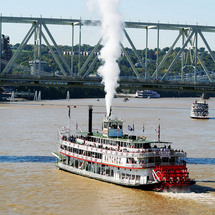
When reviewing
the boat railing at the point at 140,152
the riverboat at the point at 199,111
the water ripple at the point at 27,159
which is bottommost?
the water ripple at the point at 27,159

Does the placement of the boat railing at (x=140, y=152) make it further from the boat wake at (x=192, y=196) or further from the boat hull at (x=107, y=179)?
the boat wake at (x=192, y=196)

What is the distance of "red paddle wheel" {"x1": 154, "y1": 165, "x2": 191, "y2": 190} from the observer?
40.7 m

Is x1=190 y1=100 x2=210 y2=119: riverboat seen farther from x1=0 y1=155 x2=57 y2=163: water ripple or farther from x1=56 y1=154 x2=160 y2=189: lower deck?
x1=56 y1=154 x2=160 y2=189: lower deck

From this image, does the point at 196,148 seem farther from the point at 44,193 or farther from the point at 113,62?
the point at 44,193

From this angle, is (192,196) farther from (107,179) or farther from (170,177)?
(107,179)

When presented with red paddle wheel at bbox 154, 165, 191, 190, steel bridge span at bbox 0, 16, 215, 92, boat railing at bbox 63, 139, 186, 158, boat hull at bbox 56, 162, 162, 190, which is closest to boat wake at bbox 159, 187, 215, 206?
red paddle wheel at bbox 154, 165, 191, 190

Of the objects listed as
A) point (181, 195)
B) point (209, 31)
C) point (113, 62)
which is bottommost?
point (181, 195)

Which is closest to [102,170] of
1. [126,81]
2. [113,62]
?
[113,62]

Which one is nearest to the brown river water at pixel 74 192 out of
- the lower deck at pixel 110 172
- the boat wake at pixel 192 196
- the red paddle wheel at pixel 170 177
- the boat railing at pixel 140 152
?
the boat wake at pixel 192 196

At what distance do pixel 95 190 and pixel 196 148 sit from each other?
2238 centimetres

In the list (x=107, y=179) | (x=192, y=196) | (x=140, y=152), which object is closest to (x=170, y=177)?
(x=192, y=196)

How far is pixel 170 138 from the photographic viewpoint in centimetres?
6994

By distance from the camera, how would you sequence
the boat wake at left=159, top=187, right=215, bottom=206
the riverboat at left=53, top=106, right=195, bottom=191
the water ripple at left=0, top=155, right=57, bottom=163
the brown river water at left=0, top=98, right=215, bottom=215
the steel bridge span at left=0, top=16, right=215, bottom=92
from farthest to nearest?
the steel bridge span at left=0, top=16, right=215, bottom=92 < the water ripple at left=0, top=155, right=57, bottom=163 < the riverboat at left=53, top=106, right=195, bottom=191 < the boat wake at left=159, top=187, right=215, bottom=206 < the brown river water at left=0, top=98, right=215, bottom=215

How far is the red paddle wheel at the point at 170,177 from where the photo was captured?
40.7 metres
